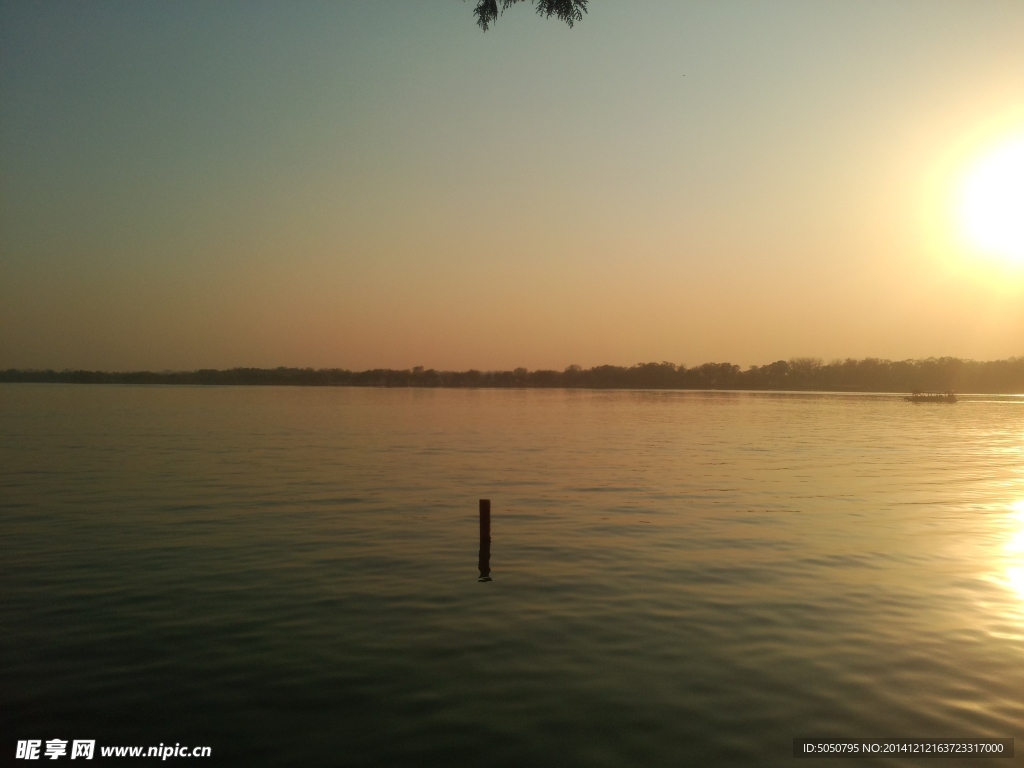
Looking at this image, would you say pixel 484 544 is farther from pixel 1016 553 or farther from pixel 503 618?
pixel 1016 553

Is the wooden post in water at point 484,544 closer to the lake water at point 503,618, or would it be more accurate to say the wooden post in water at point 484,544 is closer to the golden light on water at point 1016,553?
the lake water at point 503,618

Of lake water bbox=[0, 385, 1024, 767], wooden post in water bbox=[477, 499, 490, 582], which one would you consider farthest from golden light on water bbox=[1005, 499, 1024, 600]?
wooden post in water bbox=[477, 499, 490, 582]

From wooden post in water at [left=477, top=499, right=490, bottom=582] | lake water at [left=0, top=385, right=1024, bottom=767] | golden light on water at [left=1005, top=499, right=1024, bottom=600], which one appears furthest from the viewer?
golden light on water at [left=1005, top=499, right=1024, bottom=600]

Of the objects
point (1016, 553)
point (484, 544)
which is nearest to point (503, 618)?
point (484, 544)

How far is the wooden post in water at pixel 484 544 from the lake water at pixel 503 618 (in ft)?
1.25

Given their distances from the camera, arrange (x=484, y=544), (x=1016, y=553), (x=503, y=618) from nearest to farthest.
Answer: (x=503, y=618) < (x=484, y=544) < (x=1016, y=553)

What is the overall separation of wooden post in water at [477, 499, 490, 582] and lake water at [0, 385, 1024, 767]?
381mm

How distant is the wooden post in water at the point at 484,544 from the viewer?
18.5 m

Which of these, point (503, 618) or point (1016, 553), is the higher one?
point (503, 618)

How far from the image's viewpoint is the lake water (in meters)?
10.1

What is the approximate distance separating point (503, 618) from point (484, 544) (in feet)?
13.8

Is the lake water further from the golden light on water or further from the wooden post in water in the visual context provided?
the wooden post in water

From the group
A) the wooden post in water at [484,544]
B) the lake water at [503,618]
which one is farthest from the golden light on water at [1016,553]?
the wooden post in water at [484,544]

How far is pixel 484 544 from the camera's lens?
19000 mm
